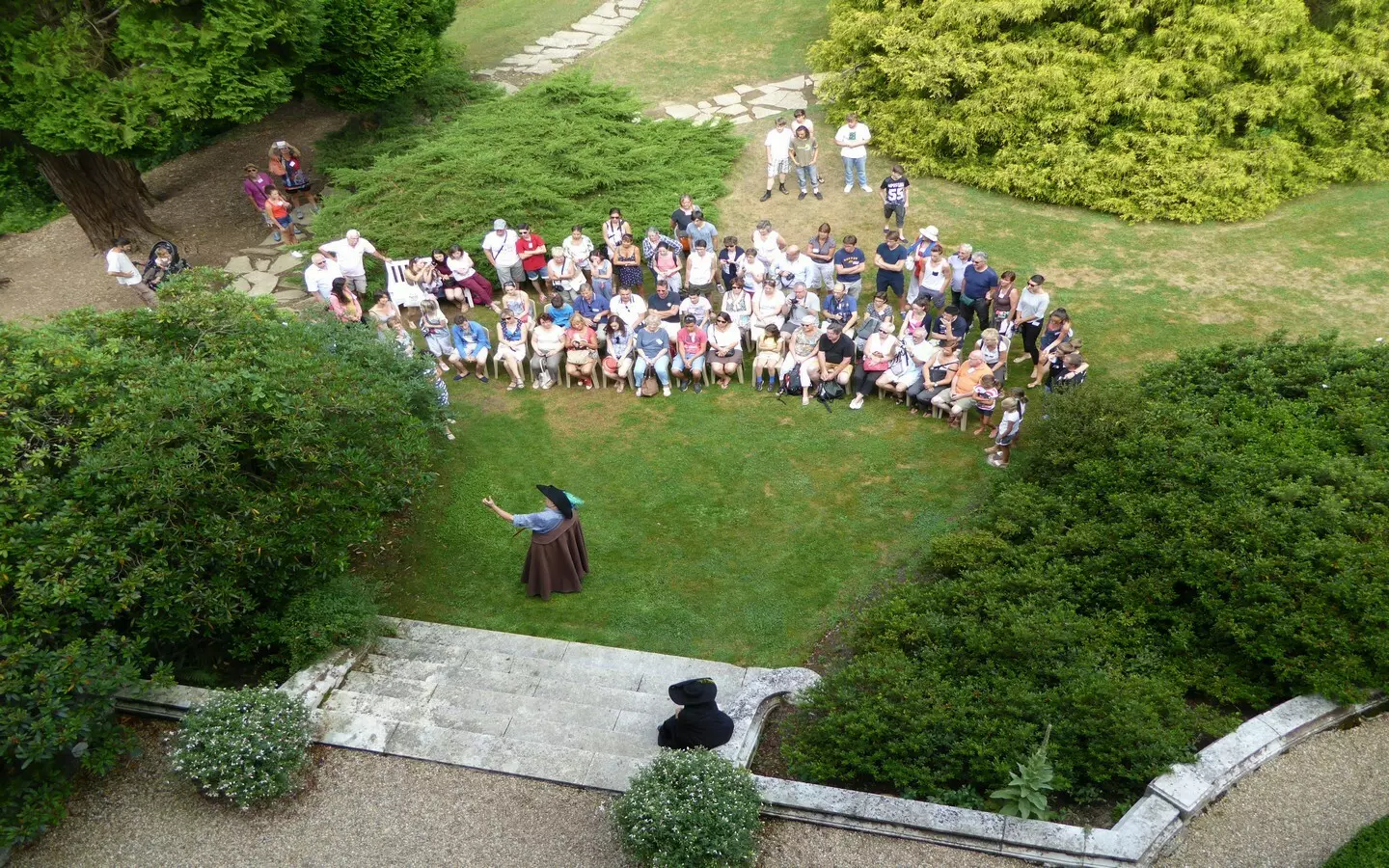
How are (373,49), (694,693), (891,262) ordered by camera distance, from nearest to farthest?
(694,693) → (891,262) → (373,49)

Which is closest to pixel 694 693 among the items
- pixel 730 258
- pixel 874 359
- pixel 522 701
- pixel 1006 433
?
pixel 522 701

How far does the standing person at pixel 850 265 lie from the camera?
40.8 ft

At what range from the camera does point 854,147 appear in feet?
49.3

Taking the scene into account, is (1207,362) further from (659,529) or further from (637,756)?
(637,756)

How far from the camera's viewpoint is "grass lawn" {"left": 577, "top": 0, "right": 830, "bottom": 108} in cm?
1867

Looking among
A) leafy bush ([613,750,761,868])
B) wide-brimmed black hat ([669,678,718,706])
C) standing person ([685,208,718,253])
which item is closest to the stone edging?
leafy bush ([613,750,761,868])

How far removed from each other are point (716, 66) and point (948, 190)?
6.14 m

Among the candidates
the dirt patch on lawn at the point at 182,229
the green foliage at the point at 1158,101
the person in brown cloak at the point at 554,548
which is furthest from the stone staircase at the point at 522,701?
the green foliage at the point at 1158,101

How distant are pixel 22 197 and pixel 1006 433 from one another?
56.6 feet

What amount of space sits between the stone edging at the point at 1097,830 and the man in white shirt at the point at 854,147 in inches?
410

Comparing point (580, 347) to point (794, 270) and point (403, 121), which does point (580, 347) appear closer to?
point (794, 270)

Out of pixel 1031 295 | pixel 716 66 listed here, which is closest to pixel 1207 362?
pixel 1031 295

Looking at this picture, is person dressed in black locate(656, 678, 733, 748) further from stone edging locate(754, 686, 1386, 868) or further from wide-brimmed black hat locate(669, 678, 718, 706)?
stone edging locate(754, 686, 1386, 868)

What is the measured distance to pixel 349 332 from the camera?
407 inches
